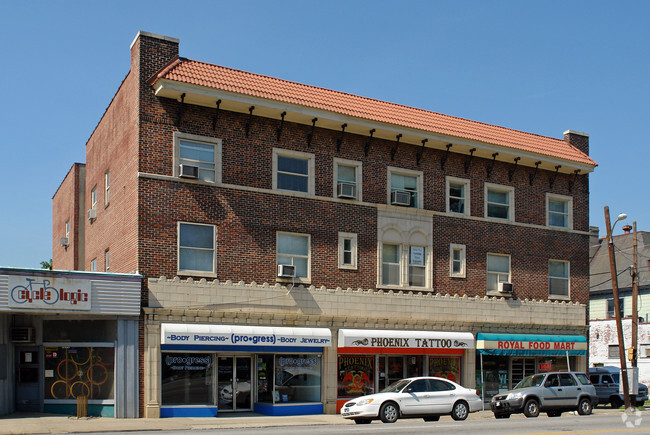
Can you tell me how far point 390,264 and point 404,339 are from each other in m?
2.81

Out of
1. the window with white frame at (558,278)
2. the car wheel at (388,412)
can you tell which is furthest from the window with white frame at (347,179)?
the window with white frame at (558,278)

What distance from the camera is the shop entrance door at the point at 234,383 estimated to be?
2456 cm

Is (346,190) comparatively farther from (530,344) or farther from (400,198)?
(530,344)

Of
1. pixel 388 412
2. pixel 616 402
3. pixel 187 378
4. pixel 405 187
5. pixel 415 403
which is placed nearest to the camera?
pixel 388 412

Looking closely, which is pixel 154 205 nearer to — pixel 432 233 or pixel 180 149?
pixel 180 149

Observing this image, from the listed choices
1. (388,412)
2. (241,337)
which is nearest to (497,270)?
(388,412)

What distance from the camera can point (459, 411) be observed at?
76.5 feet

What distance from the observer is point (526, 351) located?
3028 centimetres

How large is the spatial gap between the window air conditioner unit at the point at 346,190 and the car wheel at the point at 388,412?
793cm

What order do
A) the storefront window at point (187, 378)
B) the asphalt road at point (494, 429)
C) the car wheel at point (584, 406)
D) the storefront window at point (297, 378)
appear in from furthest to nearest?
the car wheel at point (584, 406), the storefront window at point (297, 378), the storefront window at point (187, 378), the asphalt road at point (494, 429)

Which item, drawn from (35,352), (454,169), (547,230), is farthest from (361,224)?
(35,352)

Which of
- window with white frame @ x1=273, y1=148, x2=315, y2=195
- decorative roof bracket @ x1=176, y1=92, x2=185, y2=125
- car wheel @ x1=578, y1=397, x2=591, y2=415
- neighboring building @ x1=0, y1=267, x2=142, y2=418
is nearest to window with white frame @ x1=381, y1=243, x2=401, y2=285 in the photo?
window with white frame @ x1=273, y1=148, x2=315, y2=195

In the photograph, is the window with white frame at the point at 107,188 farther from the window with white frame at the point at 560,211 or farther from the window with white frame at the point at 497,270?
the window with white frame at the point at 560,211

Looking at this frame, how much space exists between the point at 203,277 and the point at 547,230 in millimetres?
15468
